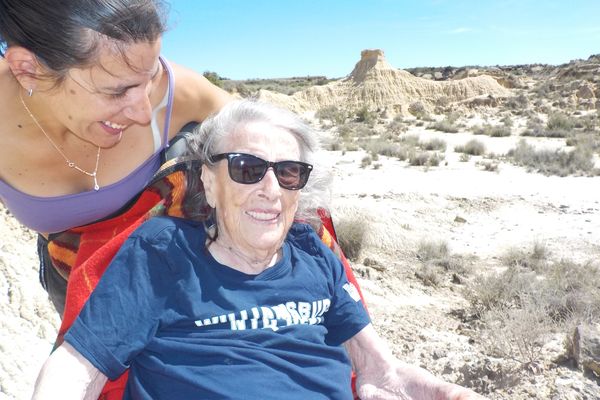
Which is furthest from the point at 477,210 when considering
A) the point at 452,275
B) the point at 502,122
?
the point at 502,122

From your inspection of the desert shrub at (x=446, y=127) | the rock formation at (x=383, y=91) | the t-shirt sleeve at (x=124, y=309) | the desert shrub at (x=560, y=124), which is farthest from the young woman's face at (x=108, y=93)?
the rock formation at (x=383, y=91)

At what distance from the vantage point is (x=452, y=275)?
617 cm

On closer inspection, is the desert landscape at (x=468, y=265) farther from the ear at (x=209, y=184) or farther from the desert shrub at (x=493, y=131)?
the desert shrub at (x=493, y=131)

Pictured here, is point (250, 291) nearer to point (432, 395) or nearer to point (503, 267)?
point (432, 395)

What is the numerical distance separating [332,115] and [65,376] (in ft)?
83.0

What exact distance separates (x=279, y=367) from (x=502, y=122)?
24.0m

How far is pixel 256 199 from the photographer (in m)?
1.98

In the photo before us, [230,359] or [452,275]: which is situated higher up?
[230,359]

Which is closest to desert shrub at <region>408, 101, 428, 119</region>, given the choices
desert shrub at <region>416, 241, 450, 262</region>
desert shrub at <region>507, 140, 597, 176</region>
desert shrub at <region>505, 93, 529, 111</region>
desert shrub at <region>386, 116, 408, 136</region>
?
desert shrub at <region>386, 116, 408, 136</region>

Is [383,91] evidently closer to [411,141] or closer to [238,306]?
[411,141]

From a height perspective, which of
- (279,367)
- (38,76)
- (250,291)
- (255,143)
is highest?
(38,76)

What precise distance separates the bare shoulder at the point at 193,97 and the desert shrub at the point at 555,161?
1103 cm

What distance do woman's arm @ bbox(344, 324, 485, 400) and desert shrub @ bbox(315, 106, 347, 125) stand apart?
22421 millimetres

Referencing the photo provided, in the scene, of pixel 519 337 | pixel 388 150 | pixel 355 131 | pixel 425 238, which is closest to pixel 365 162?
pixel 388 150
